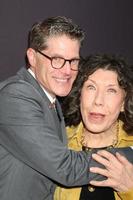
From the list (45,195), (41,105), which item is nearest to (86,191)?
(45,195)

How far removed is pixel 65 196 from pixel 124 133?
→ 51 cm

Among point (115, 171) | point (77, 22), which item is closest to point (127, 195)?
point (115, 171)

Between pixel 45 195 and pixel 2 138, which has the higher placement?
pixel 2 138

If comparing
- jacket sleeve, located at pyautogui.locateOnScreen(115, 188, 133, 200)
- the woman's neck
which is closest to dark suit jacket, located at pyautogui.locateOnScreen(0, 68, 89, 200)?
jacket sleeve, located at pyautogui.locateOnScreen(115, 188, 133, 200)

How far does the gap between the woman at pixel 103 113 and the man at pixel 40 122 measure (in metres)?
0.16

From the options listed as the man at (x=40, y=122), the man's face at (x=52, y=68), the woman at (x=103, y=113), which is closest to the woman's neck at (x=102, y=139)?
the woman at (x=103, y=113)

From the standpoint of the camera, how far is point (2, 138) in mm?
1753

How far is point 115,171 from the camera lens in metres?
1.79

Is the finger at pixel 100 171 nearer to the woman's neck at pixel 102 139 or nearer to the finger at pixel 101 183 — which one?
the finger at pixel 101 183

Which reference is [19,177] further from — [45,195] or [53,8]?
[53,8]

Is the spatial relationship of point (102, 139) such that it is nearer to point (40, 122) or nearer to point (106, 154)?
point (106, 154)

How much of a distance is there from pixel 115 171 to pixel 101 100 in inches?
16.8

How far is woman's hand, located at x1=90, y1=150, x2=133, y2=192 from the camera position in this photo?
5.75 feet

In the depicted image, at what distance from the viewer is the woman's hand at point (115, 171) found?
175cm
